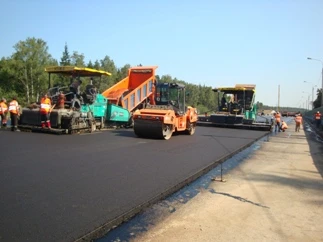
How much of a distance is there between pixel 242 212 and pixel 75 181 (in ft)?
8.63

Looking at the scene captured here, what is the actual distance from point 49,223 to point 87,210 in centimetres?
57

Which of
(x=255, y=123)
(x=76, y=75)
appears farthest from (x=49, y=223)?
(x=255, y=123)

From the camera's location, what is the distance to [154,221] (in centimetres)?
412

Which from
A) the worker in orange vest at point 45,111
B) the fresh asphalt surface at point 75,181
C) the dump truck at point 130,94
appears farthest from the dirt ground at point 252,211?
the dump truck at point 130,94

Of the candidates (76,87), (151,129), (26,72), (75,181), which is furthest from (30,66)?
(75,181)

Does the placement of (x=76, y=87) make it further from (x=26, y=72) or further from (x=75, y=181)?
(x=26, y=72)

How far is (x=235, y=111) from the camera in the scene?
69.3 ft

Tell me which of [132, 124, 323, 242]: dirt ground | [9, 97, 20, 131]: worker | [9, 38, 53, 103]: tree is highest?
[9, 38, 53, 103]: tree

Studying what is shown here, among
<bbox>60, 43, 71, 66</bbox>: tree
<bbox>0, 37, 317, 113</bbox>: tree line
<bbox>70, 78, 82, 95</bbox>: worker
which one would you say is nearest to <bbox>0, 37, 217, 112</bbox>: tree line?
<bbox>0, 37, 317, 113</bbox>: tree line

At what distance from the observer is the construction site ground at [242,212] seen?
378 centimetres

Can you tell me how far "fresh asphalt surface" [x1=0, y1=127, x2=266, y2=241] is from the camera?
12.1ft

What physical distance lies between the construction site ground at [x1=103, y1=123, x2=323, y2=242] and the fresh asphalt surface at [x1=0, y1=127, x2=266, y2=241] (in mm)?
456

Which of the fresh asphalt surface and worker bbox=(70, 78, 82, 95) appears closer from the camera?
the fresh asphalt surface

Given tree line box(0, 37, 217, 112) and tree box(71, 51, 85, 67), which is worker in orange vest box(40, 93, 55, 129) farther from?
tree box(71, 51, 85, 67)
